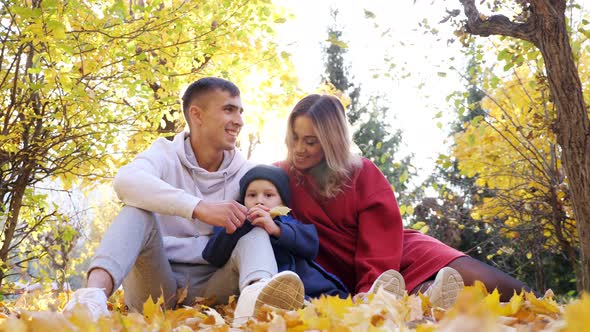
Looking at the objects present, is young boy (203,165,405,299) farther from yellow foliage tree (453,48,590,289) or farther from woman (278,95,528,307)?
yellow foliage tree (453,48,590,289)

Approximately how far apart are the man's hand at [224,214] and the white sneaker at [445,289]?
87 cm

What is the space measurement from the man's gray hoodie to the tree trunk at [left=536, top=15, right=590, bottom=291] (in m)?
1.80

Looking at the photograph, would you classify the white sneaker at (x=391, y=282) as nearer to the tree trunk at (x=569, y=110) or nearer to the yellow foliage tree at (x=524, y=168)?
the tree trunk at (x=569, y=110)

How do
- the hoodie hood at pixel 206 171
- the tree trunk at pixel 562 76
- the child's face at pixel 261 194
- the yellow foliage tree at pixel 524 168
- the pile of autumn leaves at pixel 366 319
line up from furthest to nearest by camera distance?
the yellow foliage tree at pixel 524 168 → the tree trunk at pixel 562 76 → the hoodie hood at pixel 206 171 → the child's face at pixel 261 194 → the pile of autumn leaves at pixel 366 319

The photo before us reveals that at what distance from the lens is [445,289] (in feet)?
→ 8.87

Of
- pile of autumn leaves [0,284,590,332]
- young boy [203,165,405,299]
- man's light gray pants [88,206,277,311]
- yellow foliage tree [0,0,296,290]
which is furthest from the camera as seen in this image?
yellow foliage tree [0,0,296,290]

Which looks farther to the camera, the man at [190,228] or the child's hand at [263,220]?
the child's hand at [263,220]

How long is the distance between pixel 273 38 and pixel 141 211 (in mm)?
3755

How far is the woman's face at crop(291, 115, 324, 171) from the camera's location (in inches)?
135

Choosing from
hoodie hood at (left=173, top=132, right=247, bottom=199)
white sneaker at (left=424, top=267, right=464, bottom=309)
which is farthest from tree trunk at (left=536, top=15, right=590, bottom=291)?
hoodie hood at (left=173, top=132, right=247, bottom=199)

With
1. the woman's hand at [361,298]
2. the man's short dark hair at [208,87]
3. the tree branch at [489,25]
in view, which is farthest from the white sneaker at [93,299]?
the tree branch at [489,25]

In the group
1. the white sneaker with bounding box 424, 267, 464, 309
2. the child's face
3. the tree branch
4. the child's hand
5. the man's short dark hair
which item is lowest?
the white sneaker with bounding box 424, 267, 464, 309

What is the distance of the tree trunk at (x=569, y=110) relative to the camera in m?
3.55

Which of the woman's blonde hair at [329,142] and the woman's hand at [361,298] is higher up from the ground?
the woman's blonde hair at [329,142]
